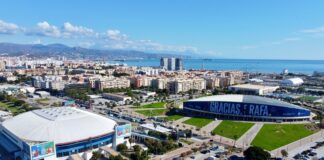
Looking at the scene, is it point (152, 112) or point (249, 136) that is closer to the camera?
point (249, 136)

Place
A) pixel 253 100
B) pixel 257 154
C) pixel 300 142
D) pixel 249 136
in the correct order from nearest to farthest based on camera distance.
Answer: pixel 257 154 → pixel 300 142 → pixel 249 136 → pixel 253 100

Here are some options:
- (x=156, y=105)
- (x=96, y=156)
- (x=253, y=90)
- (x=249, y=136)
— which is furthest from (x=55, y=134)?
(x=253, y=90)

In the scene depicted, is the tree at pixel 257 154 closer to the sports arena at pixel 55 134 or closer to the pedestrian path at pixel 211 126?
the pedestrian path at pixel 211 126

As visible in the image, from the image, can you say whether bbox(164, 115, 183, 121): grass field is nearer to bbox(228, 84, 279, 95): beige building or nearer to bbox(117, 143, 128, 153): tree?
bbox(117, 143, 128, 153): tree

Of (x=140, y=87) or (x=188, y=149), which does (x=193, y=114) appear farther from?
(x=140, y=87)

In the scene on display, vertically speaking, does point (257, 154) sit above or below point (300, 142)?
above

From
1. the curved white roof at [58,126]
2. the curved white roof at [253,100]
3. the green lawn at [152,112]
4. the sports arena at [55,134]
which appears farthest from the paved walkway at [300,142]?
the green lawn at [152,112]

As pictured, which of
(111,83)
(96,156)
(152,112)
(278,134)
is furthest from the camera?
(111,83)

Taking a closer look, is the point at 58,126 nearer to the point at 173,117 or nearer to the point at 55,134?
the point at 55,134
